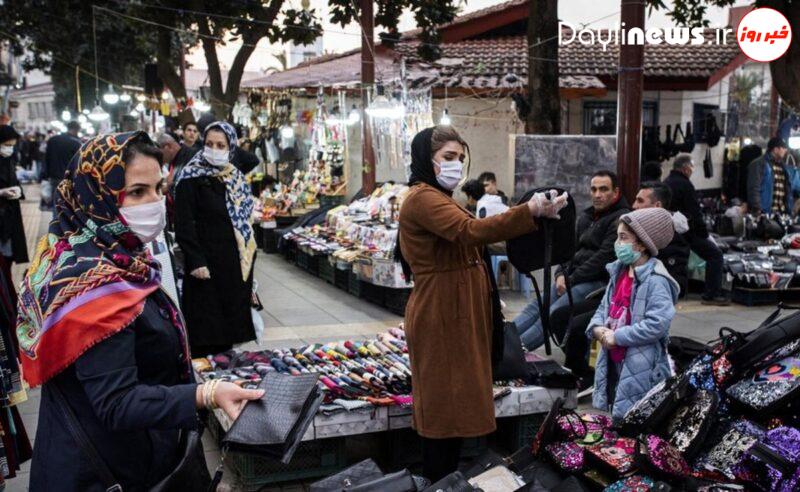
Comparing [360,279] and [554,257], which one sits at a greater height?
[554,257]

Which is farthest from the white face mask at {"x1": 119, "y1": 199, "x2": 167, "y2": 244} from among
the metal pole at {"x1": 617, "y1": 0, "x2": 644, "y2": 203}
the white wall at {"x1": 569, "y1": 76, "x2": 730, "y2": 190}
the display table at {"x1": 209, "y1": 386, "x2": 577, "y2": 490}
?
the white wall at {"x1": 569, "y1": 76, "x2": 730, "y2": 190}

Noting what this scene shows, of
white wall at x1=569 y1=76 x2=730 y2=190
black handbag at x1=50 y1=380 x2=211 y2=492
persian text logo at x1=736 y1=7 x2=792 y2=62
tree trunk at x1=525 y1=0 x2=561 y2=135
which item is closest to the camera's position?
black handbag at x1=50 y1=380 x2=211 y2=492

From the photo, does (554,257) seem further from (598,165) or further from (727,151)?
(727,151)

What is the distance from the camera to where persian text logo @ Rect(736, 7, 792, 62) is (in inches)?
297

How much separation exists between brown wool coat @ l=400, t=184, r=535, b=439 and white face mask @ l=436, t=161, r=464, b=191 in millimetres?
86

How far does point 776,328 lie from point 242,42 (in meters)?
12.6

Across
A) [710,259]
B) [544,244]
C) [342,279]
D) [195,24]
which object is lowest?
[342,279]

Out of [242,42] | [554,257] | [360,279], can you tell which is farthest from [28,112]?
[554,257]

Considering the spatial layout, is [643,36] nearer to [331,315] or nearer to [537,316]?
[537,316]

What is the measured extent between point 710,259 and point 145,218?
26.7 ft

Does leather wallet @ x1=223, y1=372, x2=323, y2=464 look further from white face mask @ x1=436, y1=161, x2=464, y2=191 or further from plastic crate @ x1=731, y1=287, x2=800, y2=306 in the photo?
plastic crate @ x1=731, y1=287, x2=800, y2=306

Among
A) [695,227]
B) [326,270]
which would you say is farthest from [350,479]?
[326,270]

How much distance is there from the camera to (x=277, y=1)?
13922mm

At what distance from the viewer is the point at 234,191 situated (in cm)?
574
